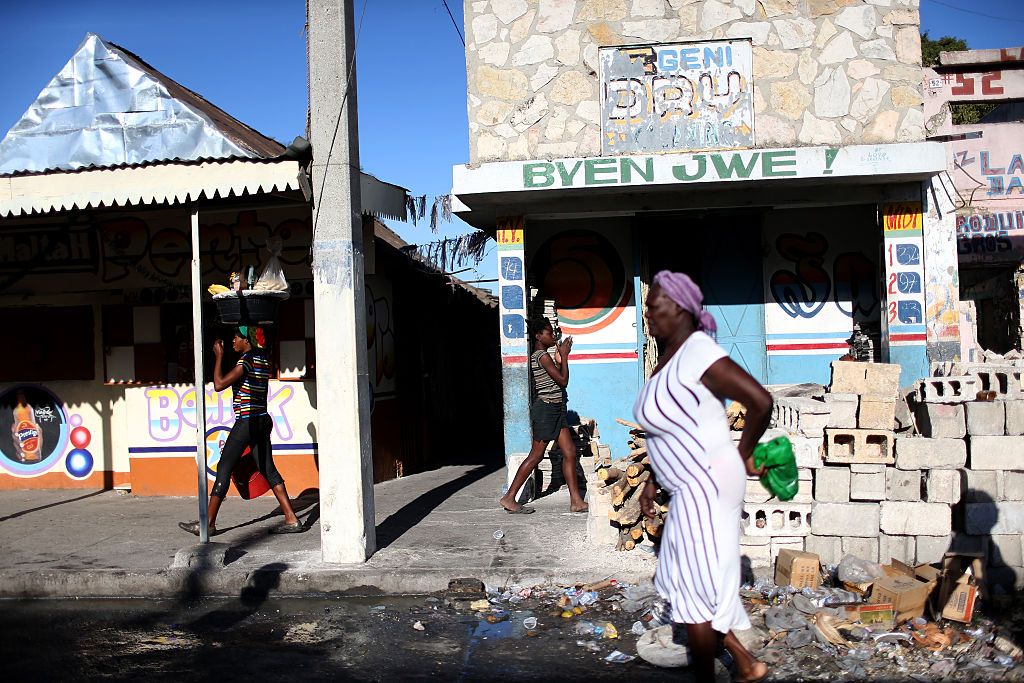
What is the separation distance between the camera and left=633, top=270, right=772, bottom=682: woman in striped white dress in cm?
377

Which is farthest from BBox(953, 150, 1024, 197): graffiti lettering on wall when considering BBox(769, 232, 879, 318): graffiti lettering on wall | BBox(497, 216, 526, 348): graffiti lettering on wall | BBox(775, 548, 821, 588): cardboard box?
BBox(775, 548, 821, 588): cardboard box

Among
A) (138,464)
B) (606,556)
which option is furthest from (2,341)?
(606,556)

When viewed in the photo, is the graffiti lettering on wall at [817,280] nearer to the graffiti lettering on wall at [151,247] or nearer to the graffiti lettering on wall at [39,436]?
the graffiti lettering on wall at [151,247]

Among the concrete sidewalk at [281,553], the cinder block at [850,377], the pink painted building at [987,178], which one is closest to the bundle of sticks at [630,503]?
the concrete sidewalk at [281,553]

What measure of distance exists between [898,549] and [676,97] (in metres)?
4.97

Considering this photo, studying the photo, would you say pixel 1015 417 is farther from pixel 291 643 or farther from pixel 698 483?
pixel 291 643

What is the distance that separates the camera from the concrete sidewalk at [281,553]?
6641mm

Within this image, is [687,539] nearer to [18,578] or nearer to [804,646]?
[804,646]

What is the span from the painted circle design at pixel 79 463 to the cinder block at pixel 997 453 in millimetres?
9296

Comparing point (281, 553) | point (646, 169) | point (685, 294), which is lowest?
point (281, 553)

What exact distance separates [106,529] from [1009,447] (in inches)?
296

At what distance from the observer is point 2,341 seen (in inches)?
430

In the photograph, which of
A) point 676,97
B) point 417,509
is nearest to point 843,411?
point 676,97

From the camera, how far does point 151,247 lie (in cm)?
1034
